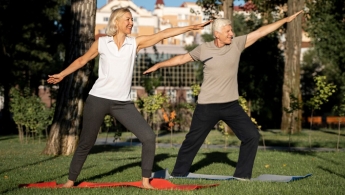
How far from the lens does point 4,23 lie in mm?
42812

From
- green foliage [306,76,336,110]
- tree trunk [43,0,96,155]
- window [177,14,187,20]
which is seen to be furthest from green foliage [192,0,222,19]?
window [177,14,187,20]

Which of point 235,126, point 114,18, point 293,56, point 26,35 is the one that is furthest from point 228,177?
point 26,35

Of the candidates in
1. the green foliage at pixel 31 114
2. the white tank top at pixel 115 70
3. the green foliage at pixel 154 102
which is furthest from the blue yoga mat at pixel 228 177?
the green foliage at pixel 31 114

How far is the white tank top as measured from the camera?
347 inches

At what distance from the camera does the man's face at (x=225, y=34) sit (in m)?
10.0

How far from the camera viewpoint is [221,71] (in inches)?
393

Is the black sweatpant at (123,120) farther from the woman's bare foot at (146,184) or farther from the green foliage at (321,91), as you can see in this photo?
the green foliage at (321,91)

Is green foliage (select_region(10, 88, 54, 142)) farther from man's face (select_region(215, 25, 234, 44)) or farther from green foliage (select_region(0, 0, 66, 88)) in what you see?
man's face (select_region(215, 25, 234, 44))

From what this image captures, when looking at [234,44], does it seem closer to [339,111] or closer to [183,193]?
[183,193]

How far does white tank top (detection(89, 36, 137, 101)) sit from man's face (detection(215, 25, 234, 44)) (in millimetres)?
1553

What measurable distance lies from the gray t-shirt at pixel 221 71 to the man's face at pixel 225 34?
0.10 metres

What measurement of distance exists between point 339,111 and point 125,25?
39.4 feet

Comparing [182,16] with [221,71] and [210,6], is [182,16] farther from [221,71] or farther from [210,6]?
[221,71]

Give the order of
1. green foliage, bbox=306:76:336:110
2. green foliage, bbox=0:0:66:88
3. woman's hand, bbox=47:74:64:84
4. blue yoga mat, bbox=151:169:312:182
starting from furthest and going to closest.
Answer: green foliage, bbox=0:0:66:88
green foliage, bbox=306:76:336:110
blue yoga mat, bbox=151:169:312:182
woman's hand, bbox=47:74:64:84
